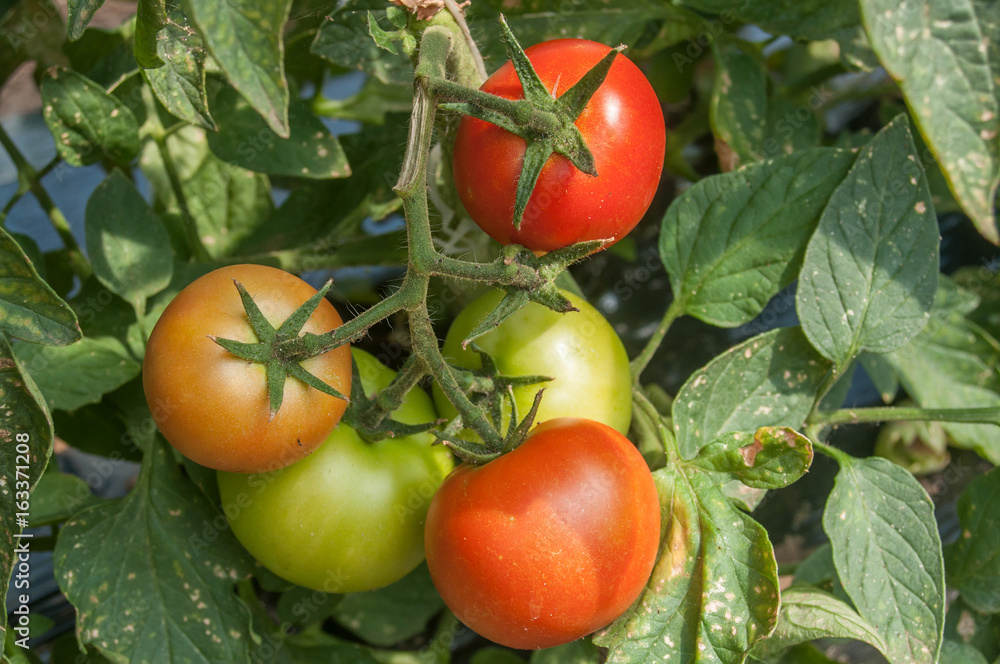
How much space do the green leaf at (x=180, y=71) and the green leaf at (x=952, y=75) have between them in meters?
0.42

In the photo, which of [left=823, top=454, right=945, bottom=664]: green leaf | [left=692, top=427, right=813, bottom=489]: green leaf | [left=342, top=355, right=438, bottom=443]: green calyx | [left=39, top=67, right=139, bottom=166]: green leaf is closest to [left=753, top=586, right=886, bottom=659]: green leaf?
[left=823, top=454, right=945, bottom=664]: green leaf

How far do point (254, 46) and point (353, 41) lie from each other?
13.3 inches

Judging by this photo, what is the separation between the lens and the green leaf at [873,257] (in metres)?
0.61

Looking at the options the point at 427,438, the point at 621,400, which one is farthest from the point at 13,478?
the point at 621,400

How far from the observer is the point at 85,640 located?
56 cm

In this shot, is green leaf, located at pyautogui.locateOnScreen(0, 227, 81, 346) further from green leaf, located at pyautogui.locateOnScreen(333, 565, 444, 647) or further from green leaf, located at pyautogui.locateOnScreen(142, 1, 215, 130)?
green leaf, located at pyautogui.locateOnScreen(333, 565, 444, 647)

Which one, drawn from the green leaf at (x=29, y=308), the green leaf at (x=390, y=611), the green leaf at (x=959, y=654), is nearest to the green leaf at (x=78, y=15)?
the green leaf at (x=29, y=308)

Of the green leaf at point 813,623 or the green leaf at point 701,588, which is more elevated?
the green leaf at point 701,588

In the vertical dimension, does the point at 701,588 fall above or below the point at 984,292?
above

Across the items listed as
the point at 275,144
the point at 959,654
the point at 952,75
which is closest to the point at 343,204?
the point at 275,144

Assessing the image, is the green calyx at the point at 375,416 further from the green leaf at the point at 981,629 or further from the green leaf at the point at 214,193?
the green leaf at the point at 981,629

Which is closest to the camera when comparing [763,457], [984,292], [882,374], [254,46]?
[254,46]

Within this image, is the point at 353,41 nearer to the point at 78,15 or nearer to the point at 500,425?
the point at 78,15

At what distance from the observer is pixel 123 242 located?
66 cm
